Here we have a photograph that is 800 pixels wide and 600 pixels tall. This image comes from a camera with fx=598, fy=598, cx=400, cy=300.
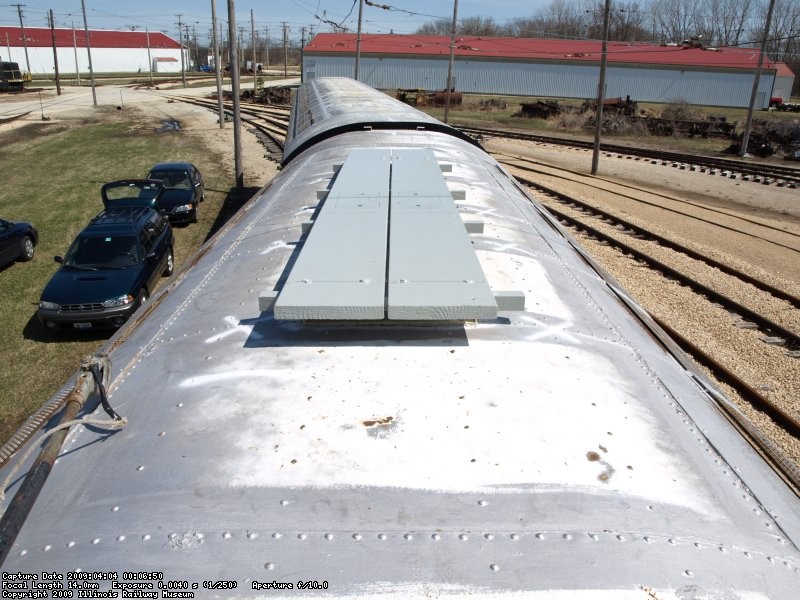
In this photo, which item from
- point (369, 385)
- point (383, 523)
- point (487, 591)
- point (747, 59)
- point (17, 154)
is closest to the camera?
point (487, 591)

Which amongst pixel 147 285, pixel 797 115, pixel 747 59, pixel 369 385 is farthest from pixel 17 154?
pixel 747 59

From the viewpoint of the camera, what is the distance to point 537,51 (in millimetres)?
68375

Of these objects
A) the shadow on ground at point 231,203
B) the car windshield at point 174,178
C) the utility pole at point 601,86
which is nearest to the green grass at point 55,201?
the shadow on ground at point 231,203

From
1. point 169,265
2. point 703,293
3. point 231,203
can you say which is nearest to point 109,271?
point 169,265

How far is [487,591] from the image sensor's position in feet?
7.51

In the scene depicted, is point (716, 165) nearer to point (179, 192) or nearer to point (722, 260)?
point (722, 260)

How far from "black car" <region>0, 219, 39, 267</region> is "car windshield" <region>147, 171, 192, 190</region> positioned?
4.68m

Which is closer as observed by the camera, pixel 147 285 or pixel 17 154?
pixel 147 285

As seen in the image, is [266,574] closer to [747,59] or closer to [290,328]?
[290,328]

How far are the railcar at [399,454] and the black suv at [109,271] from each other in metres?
7.11

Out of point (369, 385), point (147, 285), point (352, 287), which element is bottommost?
point (147, 285)

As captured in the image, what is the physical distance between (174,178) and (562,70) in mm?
56168

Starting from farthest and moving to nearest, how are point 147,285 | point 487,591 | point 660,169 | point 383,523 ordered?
point 660,169, point 147,285, point 383,523, point 487,591

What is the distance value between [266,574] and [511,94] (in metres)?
71.0
